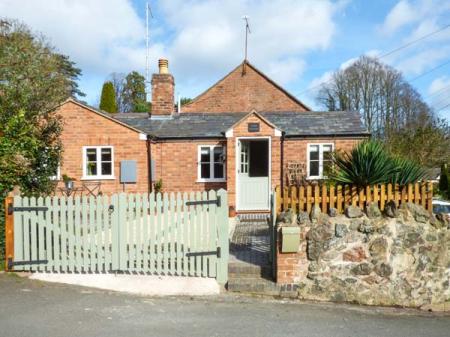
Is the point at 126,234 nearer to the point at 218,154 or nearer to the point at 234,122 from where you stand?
the point at 218,154

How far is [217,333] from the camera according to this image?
4762 millimetres

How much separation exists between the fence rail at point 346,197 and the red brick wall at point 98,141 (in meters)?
8.94

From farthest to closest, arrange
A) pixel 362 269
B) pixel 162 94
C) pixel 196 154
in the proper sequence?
pixel 162 94, pixel 196 154, pixel 362 269

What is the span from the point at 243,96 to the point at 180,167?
12347mm

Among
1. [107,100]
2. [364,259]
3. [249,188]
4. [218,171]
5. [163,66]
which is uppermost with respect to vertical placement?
[107,100]

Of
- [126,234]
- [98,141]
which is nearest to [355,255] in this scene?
[126,234]

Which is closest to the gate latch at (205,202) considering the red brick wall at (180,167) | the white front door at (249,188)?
the white front door at (249,188)

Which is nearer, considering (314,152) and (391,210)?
(391,210)

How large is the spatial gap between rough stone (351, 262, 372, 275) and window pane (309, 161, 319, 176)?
8.29 m

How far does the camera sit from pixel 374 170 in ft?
22.1

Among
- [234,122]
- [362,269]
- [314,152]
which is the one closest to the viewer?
[362,269]

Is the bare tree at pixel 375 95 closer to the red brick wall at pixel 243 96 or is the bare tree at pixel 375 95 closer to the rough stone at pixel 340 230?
the red brick wall at pixel 243 96

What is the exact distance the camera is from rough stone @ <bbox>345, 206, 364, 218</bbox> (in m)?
6.32

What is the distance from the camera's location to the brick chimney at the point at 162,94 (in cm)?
1652
